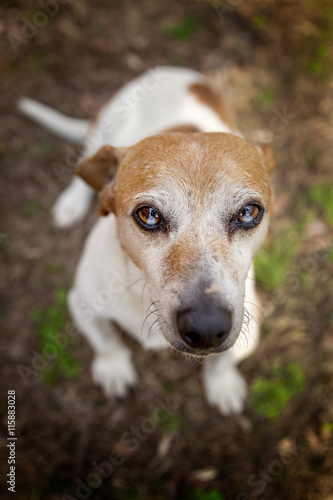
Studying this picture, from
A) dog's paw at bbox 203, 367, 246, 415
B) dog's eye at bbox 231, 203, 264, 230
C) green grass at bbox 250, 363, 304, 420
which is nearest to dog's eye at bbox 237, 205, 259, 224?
dog's eye at bbox 231, 203, 264, 230

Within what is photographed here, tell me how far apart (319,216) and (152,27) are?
152 inches

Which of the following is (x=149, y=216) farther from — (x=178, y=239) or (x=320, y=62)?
(x=320, y=62)

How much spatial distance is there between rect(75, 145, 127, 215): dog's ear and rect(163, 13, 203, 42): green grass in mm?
4053

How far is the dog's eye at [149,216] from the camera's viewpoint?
248 centimetres

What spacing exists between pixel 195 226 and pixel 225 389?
244 centimetres

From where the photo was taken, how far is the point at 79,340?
4.46 m

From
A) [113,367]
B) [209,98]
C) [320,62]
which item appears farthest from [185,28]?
[113,367]

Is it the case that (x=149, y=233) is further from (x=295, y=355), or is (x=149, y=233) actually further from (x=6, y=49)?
(x=6, y=49)

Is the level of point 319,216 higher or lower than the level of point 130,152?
higher

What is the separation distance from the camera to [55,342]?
14.6 ft

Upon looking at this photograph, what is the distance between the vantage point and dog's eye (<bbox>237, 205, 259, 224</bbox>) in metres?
2.51

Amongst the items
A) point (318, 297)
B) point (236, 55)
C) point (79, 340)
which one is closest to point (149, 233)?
point (79, 340)

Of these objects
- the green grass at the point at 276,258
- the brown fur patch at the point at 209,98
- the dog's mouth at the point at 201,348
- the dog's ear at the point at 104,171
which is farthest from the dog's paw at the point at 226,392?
the brown fur patch at the point at 209,98

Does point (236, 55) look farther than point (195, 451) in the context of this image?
Yes
